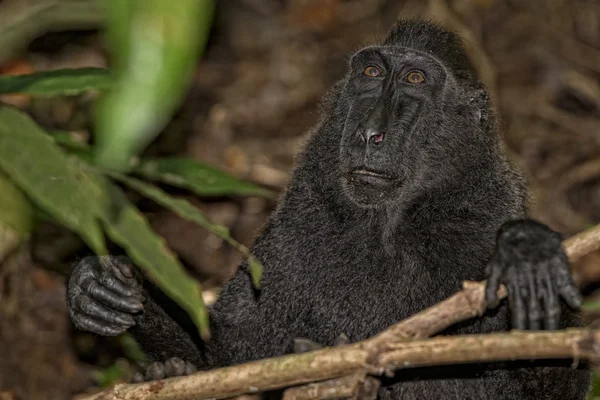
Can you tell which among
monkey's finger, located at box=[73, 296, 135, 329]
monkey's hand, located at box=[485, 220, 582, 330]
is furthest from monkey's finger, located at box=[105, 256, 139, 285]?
monkey's hand, located at box=[485, 220, 582, 330]

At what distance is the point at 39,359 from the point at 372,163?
3697 mm

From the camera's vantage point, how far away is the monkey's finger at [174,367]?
4.59 metres

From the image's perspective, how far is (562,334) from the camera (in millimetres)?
2945

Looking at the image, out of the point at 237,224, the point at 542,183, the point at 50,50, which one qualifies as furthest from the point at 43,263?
the point at 542,183

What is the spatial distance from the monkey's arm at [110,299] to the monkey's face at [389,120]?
1193 millimetres

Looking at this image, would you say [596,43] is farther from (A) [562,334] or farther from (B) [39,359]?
(A) [562,334]

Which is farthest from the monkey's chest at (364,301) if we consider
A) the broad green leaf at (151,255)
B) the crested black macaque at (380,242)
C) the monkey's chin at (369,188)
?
the broad green leaf at (151,255)

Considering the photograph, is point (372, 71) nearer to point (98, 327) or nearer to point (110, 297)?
point (110, 297)

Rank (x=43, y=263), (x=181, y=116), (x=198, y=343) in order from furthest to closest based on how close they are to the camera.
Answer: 1. (x=181, y=116)
2. (x=43, y=263)
3. (x=198, y=343)

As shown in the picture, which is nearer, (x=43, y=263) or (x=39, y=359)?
(x=39, y=359)

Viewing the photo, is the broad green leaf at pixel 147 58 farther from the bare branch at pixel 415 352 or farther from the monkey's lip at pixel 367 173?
the monkey's lip at pixel 367 173

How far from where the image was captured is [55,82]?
3.94 meters

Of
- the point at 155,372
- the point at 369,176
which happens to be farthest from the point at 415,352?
the point at 155,372

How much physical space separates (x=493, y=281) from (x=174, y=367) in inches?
68.8
